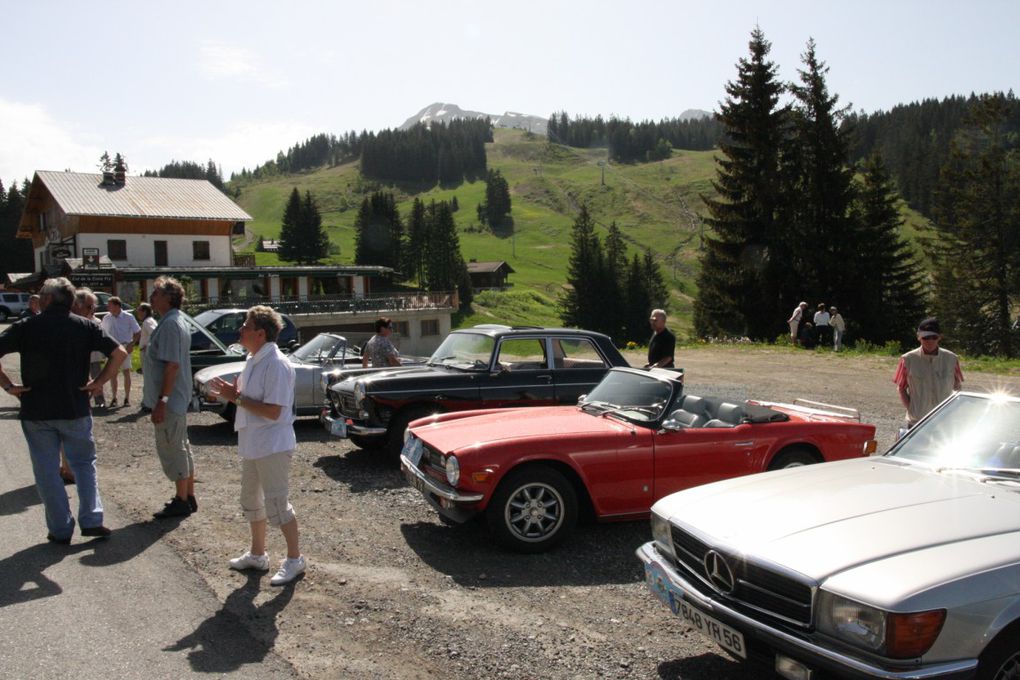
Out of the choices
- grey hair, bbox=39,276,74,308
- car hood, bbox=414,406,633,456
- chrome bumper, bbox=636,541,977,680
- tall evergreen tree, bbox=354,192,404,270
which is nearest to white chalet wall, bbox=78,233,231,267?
tall evergreen tree, bbox=354,192,404,270

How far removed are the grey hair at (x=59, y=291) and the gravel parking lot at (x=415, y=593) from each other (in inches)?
79.2

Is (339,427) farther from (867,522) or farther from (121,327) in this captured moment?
(867,522)

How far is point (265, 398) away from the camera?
5.12 metres

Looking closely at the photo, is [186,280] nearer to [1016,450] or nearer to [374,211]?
[1016,450]

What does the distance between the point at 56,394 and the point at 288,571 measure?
2271mm

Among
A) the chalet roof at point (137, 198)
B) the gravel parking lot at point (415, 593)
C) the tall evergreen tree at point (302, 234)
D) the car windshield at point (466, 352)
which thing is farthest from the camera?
the tall evergreen tree at point (302, 234)

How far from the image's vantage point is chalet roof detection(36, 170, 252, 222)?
171 ft

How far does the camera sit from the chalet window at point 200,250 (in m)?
56.6

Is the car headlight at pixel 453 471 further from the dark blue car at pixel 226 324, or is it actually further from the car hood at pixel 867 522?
the dark blue car at pixel 226 324

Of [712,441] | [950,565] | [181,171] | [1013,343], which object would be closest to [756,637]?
[950,565]

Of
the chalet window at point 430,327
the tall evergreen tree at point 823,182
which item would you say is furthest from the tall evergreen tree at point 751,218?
the chalet window at point 430,327

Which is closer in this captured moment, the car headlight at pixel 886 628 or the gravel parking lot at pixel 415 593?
the car headlight at pixel 886 628

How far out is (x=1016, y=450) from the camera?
4312mm

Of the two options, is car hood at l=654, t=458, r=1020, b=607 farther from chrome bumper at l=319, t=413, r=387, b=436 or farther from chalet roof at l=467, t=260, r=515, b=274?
chalet roof at l=467, t=260, r=515, b=274
